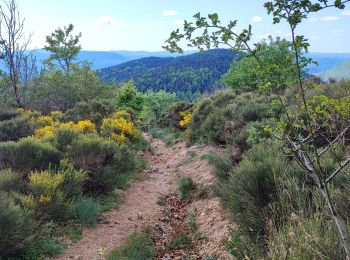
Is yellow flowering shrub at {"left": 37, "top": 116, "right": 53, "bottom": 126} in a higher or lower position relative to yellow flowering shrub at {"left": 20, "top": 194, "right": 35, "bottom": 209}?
higher

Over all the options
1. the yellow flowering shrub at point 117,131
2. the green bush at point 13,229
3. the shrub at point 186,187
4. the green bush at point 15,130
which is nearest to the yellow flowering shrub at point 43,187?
the green bush at point 13,229

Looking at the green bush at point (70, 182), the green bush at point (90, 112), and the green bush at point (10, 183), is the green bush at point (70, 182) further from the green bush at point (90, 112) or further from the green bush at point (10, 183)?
the green bush at point (90, 112)

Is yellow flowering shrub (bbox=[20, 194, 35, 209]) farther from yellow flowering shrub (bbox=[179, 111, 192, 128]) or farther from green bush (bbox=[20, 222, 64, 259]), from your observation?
yellow flowering shrub (bbox=[179, 111, 192, 128])

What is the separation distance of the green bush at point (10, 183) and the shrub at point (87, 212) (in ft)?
3.34

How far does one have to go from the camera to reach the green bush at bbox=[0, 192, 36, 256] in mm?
4211

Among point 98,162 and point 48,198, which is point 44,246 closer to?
point 48,198

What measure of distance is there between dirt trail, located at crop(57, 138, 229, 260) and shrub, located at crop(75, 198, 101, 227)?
16cm

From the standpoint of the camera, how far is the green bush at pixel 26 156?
674 cm

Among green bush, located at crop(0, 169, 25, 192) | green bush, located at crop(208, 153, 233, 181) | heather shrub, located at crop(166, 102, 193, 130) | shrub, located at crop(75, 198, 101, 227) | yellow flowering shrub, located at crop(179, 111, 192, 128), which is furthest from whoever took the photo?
heather shrub, located at crop(166, 102, 193, 130)

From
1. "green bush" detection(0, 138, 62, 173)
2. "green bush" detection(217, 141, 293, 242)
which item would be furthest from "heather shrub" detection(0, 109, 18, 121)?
"green bush" detection(217, 141, 293, 242)

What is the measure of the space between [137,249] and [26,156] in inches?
128

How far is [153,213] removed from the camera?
713 cm

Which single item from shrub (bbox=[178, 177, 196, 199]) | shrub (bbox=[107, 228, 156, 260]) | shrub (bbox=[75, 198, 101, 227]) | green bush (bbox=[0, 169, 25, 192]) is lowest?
shrub (bbox=[178, 177, 196, 199])

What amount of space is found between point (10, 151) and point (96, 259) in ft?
11.3
